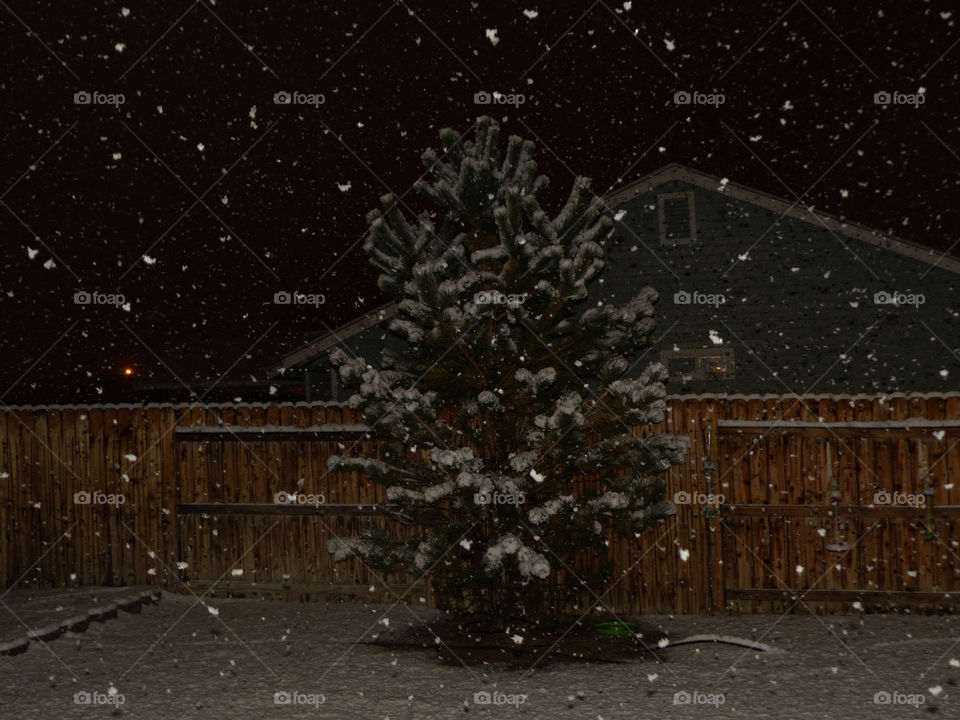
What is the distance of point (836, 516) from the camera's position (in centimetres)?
877

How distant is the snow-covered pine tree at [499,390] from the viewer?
7938mm

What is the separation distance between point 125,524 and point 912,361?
46.7ft

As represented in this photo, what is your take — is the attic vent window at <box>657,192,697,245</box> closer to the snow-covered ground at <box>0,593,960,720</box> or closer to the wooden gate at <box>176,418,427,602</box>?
the wooden gate at <box>176,418,427,602</box>

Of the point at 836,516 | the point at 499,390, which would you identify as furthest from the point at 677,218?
the point at 499,390

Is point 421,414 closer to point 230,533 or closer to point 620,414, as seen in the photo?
point 620,414

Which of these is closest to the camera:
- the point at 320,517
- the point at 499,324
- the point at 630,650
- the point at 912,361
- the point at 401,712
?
the point at 401,712

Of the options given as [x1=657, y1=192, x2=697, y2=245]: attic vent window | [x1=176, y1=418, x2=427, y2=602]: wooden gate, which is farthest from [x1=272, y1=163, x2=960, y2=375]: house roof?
[x1=176, y1=418, x2=427, y2=602]: wooden gate

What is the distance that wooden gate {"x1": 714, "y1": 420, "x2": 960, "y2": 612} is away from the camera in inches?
340

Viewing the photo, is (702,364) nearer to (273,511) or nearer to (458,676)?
(273,511)

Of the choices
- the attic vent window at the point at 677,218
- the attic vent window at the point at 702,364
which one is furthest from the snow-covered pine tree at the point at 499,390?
the attic vent window at the point at 677,218

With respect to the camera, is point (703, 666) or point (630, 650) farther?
point (630, 650)

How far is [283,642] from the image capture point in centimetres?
834

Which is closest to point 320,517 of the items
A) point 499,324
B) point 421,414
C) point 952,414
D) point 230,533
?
point 230,533

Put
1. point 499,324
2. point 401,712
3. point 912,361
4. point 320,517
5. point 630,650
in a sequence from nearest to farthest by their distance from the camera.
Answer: point 401,712 → point 630,650 → point 499,324 → point 320,517 → point 912,361
